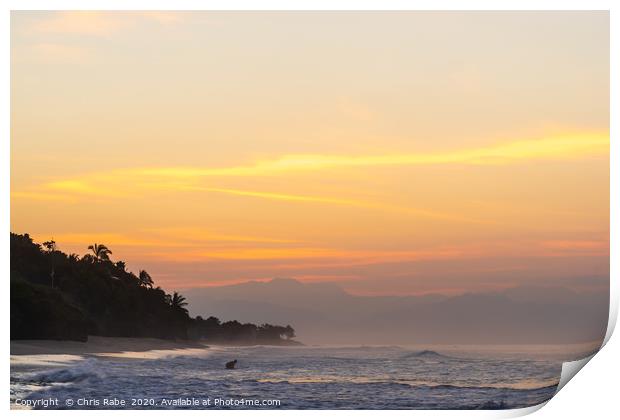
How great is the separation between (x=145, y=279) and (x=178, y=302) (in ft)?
1.43

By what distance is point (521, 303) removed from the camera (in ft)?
47.9

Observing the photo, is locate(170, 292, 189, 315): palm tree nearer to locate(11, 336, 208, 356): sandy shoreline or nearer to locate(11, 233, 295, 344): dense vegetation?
locate(11, 233, 295, 344): dense vegetation

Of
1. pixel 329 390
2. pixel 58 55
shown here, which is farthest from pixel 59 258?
pixel 329 390

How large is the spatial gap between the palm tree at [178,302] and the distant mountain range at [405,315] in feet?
0.24

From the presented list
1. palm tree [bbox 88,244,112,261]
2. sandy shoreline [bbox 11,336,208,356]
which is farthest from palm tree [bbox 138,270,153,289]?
sandy shoreline [bbox 11,336,208,356]

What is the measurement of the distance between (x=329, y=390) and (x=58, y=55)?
4.35 metres

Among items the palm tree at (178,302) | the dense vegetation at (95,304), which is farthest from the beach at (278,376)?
the palm tree at (178,302)

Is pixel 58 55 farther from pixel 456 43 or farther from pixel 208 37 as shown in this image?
pixel 456 43

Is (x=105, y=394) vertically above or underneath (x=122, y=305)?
underneath

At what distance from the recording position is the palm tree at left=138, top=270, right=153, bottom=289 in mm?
14734

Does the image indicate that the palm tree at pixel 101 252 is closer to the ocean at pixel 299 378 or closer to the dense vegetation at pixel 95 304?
the dense vegetation at pixel 95 304

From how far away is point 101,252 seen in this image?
14.7 m

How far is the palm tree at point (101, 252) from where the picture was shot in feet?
48.1
